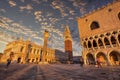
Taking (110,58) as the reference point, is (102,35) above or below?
above

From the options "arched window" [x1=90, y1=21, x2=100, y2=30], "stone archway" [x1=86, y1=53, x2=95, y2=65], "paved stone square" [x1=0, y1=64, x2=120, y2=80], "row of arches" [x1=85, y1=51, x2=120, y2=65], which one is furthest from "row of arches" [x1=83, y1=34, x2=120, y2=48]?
"paved stone square" [x1=0, y1=64, x2=120, y2=80]

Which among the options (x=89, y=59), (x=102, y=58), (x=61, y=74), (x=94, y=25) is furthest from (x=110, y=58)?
(x=61, y=74)

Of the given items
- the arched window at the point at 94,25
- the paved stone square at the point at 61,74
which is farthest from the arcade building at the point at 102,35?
the paved stone square at the point at 61,74

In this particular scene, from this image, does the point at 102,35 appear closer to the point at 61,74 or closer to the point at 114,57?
the point at 114,57

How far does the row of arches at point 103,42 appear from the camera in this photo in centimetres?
2051

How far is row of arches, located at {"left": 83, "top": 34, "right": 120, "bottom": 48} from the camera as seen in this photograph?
20506mm

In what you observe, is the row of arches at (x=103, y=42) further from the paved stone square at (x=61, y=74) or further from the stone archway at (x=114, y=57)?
the paved stone square at (x=61, y=74)

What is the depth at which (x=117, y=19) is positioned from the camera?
20.9 meters

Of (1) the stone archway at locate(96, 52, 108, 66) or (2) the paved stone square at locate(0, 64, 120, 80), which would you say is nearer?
(2) the paved stone square at locate(0, 64, 120, 80)

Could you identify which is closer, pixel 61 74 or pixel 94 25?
pixel 61 74

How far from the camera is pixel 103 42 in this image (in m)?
22.0

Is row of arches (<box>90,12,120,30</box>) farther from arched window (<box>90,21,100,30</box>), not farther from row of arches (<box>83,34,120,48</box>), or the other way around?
row of arches (<box>83,34,120,48</box>)

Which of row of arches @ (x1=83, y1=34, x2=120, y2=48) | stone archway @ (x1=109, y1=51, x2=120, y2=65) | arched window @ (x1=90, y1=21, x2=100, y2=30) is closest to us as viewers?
stone archway @ (x1=109, y1=51, x2=120, y2=65)

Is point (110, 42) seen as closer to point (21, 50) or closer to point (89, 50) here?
point (89, 50)
